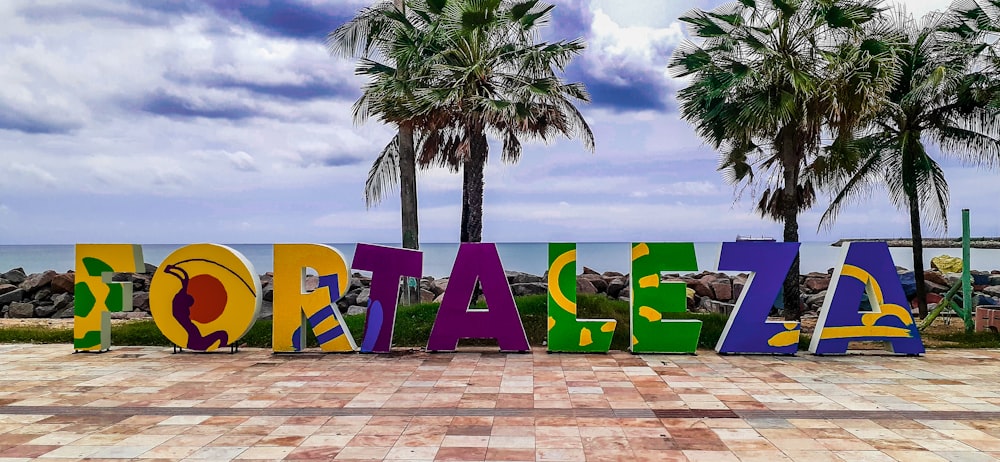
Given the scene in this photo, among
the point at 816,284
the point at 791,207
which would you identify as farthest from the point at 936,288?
the point at 791,207

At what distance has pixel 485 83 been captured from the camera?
49.3 feet

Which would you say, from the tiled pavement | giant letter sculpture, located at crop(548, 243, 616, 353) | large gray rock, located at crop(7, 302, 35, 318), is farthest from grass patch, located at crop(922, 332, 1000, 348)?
large gray rock, located at crop(7, 302, 35, 318)

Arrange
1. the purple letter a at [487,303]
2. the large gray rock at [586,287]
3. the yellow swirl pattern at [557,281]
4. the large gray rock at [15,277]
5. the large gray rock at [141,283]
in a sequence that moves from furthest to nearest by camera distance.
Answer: the large gray rock at [15,277] < the large gray rock at [141,283] < the large gray rock at [586,287] < the yellow swirl pattern at [557,281] < the purple letter a at [487,303]

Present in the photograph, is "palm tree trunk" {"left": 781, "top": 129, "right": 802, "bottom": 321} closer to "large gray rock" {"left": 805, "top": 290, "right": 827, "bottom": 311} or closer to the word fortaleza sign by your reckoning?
the word fortaleza sign

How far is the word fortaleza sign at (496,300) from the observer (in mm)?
11570

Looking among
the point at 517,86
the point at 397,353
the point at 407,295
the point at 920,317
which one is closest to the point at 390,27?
the point at 517,86

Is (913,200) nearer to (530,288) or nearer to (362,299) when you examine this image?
(530,288)

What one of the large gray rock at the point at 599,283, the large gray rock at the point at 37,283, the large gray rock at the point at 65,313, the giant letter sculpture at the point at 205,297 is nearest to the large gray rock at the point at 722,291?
the large gray rock at the point at 599,283

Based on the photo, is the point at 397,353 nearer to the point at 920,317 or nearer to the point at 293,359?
the point at 293,359

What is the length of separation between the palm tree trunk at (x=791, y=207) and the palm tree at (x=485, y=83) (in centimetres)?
465

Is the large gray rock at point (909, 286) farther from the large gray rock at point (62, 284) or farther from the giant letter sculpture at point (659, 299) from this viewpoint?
the large gray rock at point (62, 284)

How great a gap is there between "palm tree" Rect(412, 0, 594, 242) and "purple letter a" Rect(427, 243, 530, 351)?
372cm

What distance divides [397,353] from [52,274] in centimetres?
1813

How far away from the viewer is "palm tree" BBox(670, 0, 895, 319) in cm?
1432
